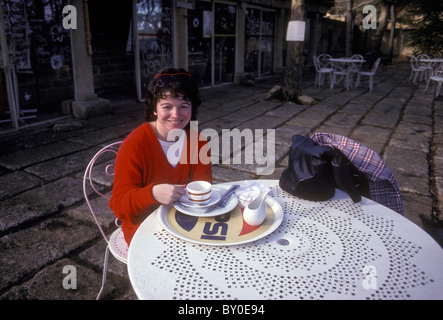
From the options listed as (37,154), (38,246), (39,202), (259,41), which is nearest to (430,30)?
(259,41)

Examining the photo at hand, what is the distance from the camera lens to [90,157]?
3.96 meters

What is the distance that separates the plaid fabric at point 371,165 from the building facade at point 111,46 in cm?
473

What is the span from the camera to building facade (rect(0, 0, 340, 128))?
557cm

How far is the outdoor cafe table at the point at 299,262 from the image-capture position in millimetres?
988

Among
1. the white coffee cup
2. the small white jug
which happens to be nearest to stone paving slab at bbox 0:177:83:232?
the white coffee cup

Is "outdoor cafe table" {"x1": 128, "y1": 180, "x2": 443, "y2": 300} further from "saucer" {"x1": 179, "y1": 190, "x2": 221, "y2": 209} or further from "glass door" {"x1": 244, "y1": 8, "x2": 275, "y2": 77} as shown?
"glass door" {"x1": 244, "y1": 8, "x2": 275, "y2": 77}

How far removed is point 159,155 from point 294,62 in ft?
20.2

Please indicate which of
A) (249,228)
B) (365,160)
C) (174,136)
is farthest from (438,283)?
(174,136)

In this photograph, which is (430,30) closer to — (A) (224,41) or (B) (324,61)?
(B) (324,61)

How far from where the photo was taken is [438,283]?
1.02m

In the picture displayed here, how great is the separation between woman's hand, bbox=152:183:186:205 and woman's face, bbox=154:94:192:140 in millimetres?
345

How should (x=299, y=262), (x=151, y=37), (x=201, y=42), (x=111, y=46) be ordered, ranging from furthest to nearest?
(x=201, y=42), (x=111, y=46), (x=151, y=37), (x=299, y=262)

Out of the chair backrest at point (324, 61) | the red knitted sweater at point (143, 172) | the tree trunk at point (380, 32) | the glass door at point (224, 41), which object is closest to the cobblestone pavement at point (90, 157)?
the red knitted sweater at point (143, 172)
